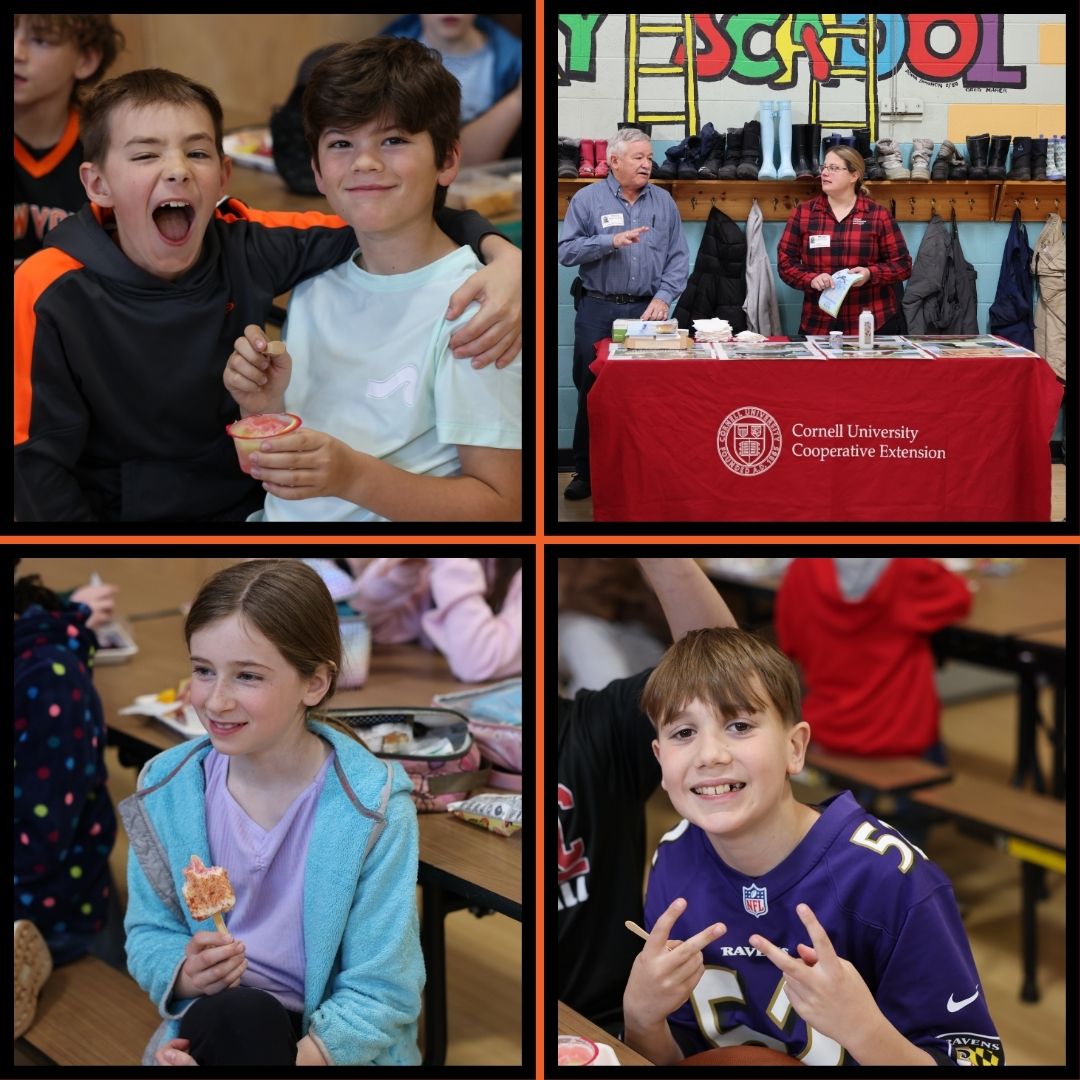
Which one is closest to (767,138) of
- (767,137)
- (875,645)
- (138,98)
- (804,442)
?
(767,137)

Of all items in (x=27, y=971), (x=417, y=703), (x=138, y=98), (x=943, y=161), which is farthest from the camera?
(x=417, y=703)

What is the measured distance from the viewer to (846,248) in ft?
6.88

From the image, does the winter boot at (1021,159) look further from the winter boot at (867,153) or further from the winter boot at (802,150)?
the winter boot at (802,150)

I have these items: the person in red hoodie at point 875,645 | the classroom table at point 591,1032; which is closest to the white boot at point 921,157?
the classroom table at point 591,1032

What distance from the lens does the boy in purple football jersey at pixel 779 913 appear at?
6.30ft

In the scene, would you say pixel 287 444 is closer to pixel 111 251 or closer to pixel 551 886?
pixel 111 251

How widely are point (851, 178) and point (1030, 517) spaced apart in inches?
21.5

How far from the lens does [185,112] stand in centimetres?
198

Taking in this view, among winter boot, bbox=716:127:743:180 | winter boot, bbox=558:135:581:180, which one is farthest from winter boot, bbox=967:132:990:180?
winter boot, bbox=558:135:581:180

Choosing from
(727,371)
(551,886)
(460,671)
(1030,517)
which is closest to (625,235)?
(727,371)

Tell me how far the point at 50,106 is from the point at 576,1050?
1554mm

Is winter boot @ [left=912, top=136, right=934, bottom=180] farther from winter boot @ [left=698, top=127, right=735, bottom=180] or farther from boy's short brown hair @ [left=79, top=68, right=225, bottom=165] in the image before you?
boy's short brown hair @ [left=79, top=68, right=225, bottom=165]

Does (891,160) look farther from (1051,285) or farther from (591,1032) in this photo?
(591,1032)

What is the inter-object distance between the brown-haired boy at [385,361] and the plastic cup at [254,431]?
0.04 ft
